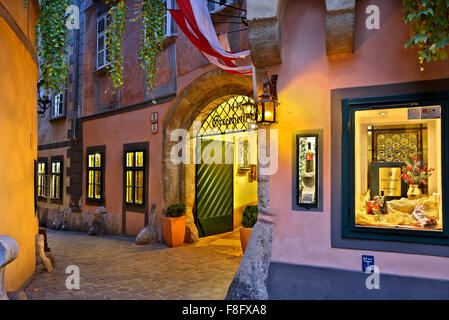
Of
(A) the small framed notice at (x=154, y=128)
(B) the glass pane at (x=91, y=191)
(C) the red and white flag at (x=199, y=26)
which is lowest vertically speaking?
(B) the glass pane at (x=91, y=191)

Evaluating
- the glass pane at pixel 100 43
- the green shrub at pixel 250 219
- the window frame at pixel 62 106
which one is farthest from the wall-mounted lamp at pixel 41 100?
the green shrub at pixel 250 219

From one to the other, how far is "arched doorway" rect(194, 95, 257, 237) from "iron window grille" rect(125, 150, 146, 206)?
1401mm

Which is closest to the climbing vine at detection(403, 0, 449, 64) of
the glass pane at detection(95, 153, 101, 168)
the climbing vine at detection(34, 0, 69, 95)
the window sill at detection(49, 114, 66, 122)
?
the climbing vine at detection(34, 0, 69, 95)

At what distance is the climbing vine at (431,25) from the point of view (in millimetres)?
3057

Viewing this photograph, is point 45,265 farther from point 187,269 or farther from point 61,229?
point 61,229

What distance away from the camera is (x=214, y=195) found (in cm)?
859

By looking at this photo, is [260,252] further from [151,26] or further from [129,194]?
[129,194]

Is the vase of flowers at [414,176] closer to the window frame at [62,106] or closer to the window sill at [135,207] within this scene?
the window sill at [135,207]

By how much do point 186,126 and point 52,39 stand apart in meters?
3.85

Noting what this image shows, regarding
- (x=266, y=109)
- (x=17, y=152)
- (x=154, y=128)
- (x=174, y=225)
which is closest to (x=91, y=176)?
(x=154, y=128)

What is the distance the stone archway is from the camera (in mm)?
7284

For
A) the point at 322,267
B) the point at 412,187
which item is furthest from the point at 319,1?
the point at 322,267

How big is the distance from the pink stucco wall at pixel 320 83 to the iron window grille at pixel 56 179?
9.72 metres

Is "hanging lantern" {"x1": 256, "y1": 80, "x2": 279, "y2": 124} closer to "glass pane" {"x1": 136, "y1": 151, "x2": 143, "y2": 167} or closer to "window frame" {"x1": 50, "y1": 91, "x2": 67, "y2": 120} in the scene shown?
"glass pane" {"x1": 136, "y1": 151, "x2": 143, "y2": 167}
